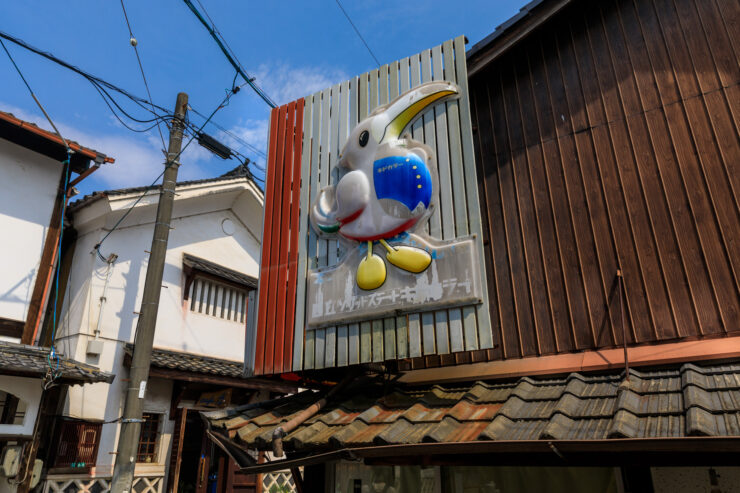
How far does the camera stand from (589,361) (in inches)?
249

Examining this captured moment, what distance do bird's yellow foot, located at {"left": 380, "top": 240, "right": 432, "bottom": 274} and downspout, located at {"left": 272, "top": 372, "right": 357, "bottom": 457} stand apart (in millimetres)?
1856

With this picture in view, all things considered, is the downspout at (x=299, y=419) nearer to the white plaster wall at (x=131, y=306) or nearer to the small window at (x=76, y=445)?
the small window at (x=76, y=445)

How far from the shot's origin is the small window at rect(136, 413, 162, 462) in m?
12.7

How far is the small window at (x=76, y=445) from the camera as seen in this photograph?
1088cm

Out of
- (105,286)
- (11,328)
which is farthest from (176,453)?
(11,328)

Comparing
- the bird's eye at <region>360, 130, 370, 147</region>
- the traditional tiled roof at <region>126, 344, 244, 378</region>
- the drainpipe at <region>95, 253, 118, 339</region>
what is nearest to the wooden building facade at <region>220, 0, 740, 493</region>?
the bird's eye at <region>360, 130, 370, 147</region>

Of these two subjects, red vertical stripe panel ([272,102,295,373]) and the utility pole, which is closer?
red vertical stripe panel ([272,102,295,373])

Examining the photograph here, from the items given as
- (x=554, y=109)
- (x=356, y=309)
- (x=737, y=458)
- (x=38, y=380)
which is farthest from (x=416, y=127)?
(x=38, y=380)

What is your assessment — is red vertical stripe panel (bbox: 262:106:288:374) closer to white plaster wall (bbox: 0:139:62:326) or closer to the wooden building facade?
the wooden building facade

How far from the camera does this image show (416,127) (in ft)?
24.7

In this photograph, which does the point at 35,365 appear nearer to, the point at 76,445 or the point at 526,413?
the point at 76,445

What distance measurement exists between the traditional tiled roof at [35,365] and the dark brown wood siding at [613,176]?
8.54 metres

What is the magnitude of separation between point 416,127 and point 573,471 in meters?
4.99

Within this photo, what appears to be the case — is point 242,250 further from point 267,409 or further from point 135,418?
point 267,409
